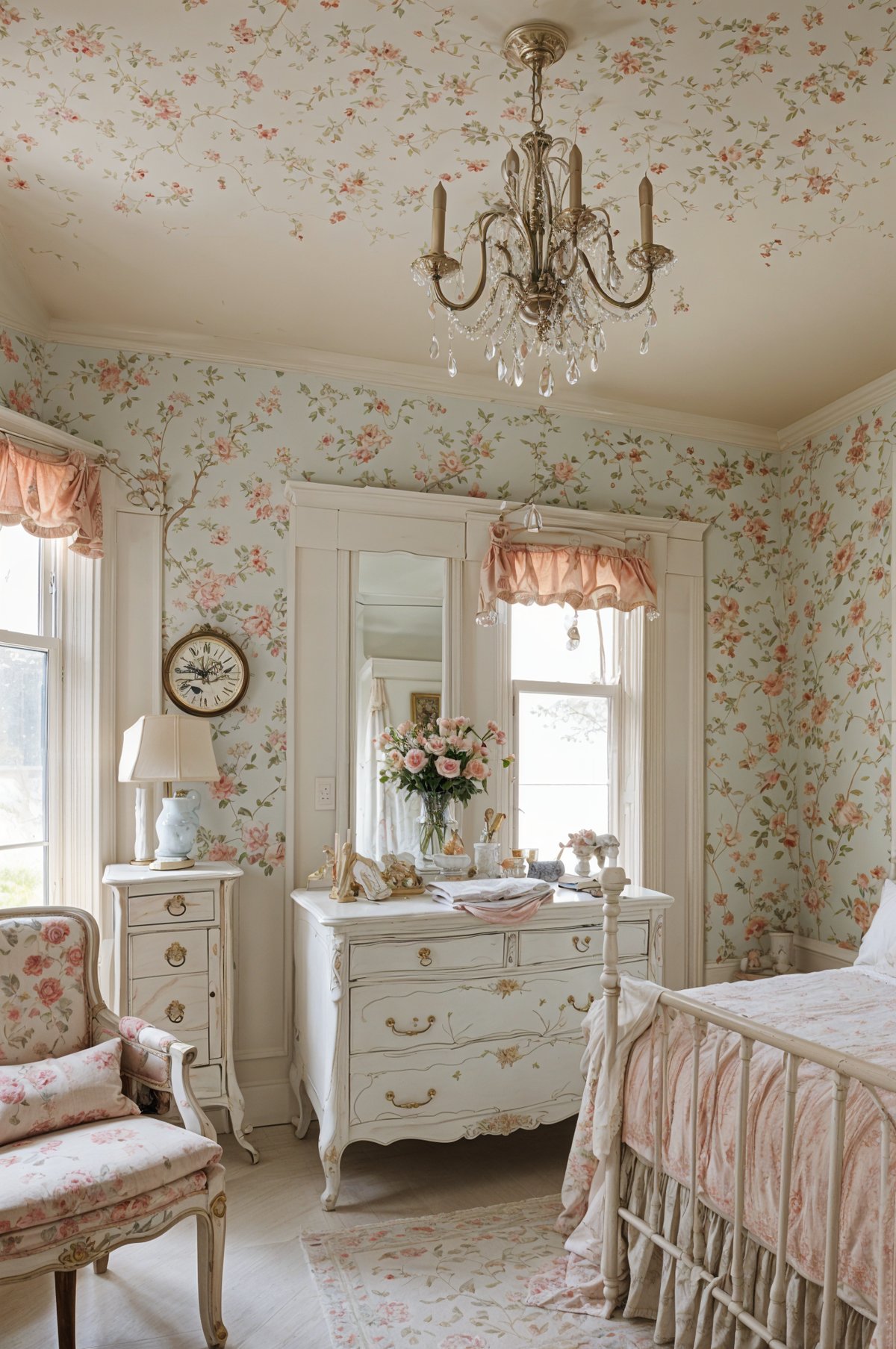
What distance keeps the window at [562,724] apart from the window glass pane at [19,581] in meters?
1.83

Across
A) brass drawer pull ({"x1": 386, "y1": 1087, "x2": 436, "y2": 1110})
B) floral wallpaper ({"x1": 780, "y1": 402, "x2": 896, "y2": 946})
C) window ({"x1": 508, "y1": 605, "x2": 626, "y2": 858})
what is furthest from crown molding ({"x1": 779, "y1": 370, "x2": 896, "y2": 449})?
brass drawer pull ({"x1": 386, "y1": 1087, "x2": 436, "y2": 1110})

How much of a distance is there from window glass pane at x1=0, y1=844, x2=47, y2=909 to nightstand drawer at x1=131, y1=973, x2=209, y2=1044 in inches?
19.2

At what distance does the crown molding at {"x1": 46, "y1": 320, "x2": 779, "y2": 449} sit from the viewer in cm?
344

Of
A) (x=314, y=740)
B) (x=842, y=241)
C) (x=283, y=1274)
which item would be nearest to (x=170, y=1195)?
(x=283, y=1274)

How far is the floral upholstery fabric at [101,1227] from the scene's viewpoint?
1.95 meters

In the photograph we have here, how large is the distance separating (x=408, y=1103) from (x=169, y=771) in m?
1.32

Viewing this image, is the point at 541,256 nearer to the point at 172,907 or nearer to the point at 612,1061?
the point at 612,1061

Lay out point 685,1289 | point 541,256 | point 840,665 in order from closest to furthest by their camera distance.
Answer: point 541,256, point 685,1289, point 840,665

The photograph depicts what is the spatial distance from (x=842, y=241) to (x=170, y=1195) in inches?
125

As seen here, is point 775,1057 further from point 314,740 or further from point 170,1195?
point 314,740

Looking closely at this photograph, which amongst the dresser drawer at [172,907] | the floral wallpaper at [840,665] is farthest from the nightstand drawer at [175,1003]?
the floral wallpaper at [840,665]

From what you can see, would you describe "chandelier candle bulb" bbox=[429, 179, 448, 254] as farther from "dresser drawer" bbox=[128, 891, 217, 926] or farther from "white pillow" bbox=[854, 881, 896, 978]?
"white pillow" bbox=[854, 881, 896, 978]

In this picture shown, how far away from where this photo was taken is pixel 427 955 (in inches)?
120

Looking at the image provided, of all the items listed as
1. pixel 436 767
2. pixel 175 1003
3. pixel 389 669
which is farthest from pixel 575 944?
pixel 175 1003
